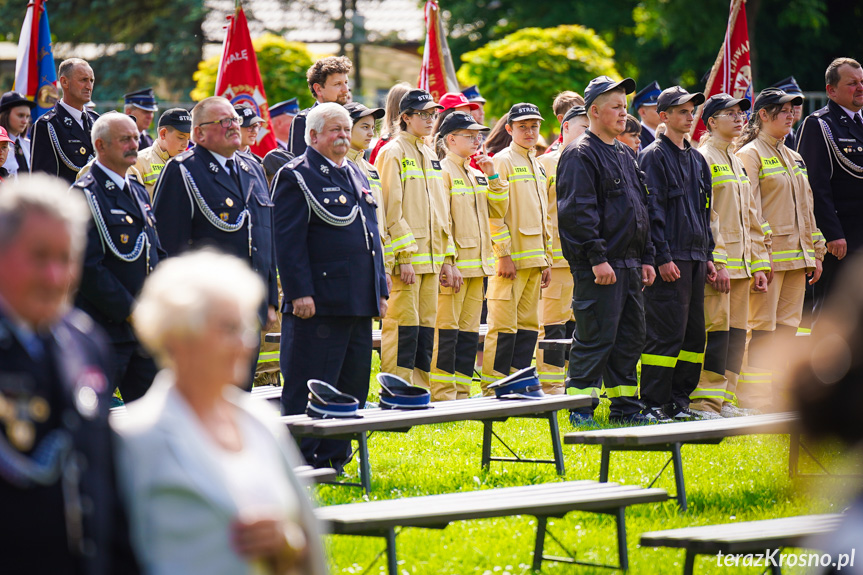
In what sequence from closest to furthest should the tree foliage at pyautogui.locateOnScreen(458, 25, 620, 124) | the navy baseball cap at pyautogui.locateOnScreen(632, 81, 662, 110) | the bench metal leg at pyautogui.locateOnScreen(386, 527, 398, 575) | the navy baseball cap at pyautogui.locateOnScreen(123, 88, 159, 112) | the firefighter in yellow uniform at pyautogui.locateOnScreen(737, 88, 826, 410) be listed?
1. the bench metal leg at pyautogui.locateOnScreen(386, 527, 398, 575)
2. the firefighter in yellow uniform at pyautogui.locateOnScreen(737, 88, 826, 410)
3. the navy baseball cap at pyautogui.locateOnScreen(123, 88, 159, 112)
4. the navy baseball cap at pyautogui.locateOnScreen(632, 81, 662, 110)
5. the tree foliage at pyautogui.locateOnScreen(458, 25, 620, 124)

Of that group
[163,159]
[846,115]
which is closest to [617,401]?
[846,115]

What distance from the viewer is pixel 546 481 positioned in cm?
719

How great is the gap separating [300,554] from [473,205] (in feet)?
25.1

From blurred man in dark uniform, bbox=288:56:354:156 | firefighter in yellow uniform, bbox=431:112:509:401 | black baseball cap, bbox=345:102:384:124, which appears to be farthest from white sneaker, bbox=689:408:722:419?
blurred man in dark uniform, bbox=288:56:354:156

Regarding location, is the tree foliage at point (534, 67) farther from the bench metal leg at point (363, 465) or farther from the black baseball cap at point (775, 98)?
the bench metal leg at point (363, 465)

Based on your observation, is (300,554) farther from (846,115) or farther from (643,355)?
(846,115)

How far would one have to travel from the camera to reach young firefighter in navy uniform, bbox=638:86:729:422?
960cm

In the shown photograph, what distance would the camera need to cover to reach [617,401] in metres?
9.43

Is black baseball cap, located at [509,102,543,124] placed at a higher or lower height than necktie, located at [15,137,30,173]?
higher

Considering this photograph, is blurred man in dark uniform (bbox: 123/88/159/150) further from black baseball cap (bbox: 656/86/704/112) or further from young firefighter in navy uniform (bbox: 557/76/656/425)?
black baseball cap (bbox: 656/86/704/112)

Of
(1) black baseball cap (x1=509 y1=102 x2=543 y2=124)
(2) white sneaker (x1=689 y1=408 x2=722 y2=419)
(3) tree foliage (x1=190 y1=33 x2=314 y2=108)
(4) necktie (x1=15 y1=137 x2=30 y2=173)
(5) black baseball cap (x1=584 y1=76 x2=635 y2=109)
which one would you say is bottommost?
(2) white sneaker (x1=689 y1=408 x2=722 y2=419)

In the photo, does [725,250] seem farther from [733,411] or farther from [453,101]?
[453,101]

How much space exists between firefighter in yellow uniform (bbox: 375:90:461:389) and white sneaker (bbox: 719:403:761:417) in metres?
2.68

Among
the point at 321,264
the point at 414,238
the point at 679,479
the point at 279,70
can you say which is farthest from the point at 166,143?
the point at 279,70
